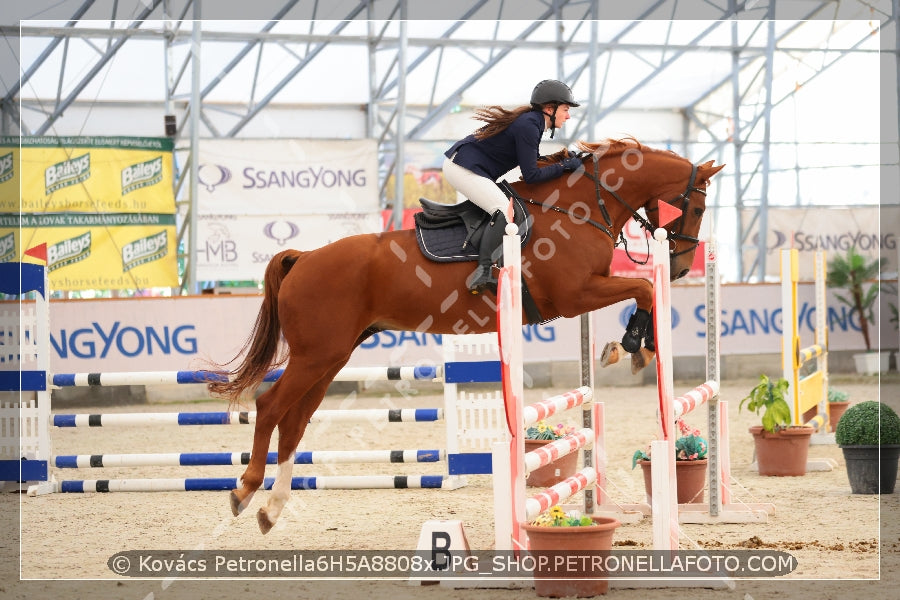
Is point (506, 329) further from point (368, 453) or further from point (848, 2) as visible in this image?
point (848, 2)

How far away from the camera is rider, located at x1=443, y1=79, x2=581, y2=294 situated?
420cm

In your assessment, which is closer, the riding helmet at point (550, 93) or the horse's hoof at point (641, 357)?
the horse's hoof at point (641, 357)

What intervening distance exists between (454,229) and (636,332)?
2.95 feet

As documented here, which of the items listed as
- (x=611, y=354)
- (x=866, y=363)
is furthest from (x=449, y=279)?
(x=866, y=363)

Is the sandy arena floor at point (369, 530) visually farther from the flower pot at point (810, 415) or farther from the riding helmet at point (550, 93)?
the riding helmet at point (550, 93)

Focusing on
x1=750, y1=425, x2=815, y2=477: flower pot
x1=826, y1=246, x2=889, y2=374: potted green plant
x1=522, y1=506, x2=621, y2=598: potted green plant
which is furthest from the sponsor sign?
x1=522, y1=506, x2=621, y2=598: potted green plant

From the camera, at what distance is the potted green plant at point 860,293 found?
13.2 m

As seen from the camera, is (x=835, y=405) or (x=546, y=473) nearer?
(x=546, y=473)

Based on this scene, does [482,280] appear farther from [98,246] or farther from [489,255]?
[98,246]

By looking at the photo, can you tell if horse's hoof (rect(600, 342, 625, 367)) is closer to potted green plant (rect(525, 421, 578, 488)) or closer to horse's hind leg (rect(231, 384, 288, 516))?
horse's hind leg (rect(231, 384, 288, 516))

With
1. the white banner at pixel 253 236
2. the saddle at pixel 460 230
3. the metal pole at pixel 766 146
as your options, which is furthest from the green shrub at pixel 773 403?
the metal pole at pixel 766 146

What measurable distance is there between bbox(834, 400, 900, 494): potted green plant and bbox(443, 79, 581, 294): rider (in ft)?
7.41

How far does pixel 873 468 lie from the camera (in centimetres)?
532

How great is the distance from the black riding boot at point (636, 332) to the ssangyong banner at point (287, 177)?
10017 mm
